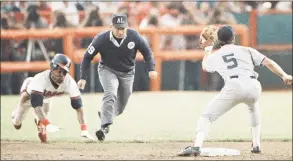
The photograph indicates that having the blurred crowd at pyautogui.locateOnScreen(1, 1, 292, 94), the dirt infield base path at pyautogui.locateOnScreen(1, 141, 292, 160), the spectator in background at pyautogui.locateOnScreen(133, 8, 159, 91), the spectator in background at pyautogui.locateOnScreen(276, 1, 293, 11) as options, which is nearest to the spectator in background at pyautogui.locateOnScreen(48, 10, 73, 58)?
the blurred crowd at pyautogui.locateOnScreen(1, 1, 292, 94)

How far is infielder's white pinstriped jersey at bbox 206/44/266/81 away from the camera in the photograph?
8953 millimetres

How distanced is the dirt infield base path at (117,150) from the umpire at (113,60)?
1.50ft

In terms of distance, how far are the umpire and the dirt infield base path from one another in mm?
458

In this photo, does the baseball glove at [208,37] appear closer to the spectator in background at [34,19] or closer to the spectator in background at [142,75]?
the spectator in background at [142,75]

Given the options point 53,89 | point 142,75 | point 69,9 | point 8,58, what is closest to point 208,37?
point 53,89

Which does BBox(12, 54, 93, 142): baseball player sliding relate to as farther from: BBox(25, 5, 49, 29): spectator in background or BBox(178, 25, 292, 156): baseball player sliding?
BBox(25, 5, 49, 29): spectator in background

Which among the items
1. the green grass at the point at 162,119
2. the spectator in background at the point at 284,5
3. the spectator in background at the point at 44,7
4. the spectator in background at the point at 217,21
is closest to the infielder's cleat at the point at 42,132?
the green grass at the point at 162,119

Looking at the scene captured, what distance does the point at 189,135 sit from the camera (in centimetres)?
1252

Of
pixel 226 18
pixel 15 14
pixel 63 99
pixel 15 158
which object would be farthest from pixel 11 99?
pixel 15 158

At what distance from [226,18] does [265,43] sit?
121cm

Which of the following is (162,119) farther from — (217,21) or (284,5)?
(284,5)

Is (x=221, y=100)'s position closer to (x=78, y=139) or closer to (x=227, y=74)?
(x=227, y=74)

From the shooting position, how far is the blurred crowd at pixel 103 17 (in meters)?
18.6

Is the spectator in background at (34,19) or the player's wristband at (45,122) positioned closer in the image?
the player's wristband at (45,122)
